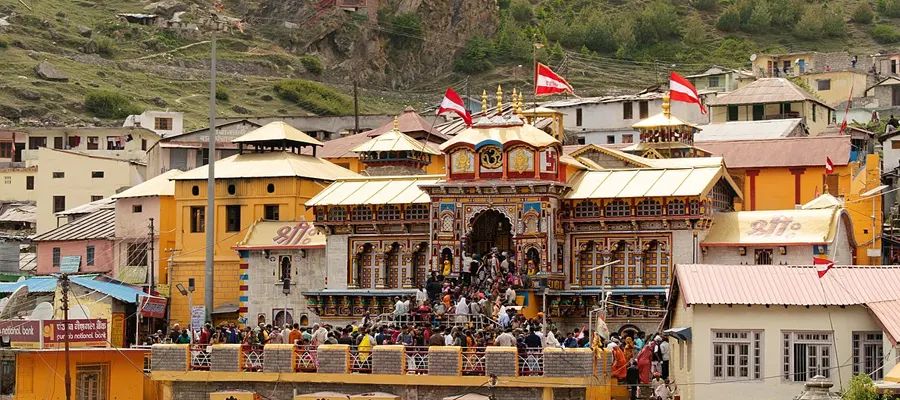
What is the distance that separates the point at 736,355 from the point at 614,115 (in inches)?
2171

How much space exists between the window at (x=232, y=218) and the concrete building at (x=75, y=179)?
74.6 feet

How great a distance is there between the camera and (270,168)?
233ft

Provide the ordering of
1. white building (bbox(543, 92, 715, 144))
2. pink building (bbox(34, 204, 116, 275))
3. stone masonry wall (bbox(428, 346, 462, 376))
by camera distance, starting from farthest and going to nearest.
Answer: white building (bbox(543, 92, 715, 144)), pink building (bbox(34, 204, 116, 275)), stone masonry wall (bbox(428, 346, 462, 376))

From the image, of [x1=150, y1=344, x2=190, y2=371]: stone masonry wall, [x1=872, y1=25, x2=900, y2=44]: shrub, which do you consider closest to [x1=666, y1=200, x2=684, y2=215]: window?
[x1=150, y1=344, x2=190, y2=371]: stone masonry wall

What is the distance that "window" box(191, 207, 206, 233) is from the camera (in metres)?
71.2

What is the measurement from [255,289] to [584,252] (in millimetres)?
12613

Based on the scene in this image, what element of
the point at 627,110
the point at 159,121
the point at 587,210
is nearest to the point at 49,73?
the point at 159,121

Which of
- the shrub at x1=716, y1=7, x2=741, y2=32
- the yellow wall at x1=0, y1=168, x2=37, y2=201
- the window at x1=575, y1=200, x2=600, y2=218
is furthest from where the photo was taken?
the shrub at x1=716, y1=7, x2=741, y2=32

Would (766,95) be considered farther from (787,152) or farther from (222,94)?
(222,94)

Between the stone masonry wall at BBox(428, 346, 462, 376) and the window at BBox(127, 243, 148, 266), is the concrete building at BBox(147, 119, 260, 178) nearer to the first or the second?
the window at BBox(127, 243, 148, 266)

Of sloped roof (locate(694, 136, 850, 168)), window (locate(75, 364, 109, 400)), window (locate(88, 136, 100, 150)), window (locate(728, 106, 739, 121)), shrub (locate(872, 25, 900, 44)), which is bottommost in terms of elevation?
window (locate(75, 364, 109, 400))

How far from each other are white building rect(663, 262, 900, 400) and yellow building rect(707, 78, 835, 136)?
48.0 metres

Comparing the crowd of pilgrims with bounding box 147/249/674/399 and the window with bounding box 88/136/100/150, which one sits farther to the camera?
the window with bounding box 88/136/100/150

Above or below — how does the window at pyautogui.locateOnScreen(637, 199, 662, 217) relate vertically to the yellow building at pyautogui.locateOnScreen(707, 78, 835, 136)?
below
